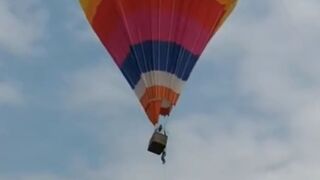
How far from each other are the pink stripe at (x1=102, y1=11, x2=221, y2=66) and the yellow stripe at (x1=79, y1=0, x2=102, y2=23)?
0.95 metres

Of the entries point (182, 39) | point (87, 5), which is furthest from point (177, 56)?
point (87, 5)

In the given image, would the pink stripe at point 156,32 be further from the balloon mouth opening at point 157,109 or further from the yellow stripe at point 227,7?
the balloon mouth opening at point 157,109

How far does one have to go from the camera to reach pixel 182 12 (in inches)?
1284

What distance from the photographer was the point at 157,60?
3184 centimetres

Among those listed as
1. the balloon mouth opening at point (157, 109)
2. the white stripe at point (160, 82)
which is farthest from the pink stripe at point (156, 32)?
the balloon mouth opening at point (157, 109)

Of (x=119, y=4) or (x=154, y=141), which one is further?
(x=119, y=4)

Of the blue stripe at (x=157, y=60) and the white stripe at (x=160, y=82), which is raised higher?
the blue stripe at (x=157, y=60)

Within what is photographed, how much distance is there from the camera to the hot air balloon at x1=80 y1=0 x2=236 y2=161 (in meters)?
31.7

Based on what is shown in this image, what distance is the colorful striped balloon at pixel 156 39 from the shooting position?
3169cm

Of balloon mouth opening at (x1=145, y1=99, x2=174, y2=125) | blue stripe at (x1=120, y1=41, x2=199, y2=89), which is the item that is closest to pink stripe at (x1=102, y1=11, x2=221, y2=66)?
blue stripe at (x1=120, y1=41, x2=199, y2=89)

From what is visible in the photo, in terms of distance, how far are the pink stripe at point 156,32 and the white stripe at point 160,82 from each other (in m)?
0.89

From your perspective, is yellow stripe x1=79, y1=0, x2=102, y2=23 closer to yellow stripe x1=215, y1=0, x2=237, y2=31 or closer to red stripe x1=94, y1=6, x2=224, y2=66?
red stripe x1=94, y1=6, x2=224, y2=66

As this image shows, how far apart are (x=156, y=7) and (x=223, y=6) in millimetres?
1849

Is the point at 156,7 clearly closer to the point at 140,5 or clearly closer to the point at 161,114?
the point at 140,5
